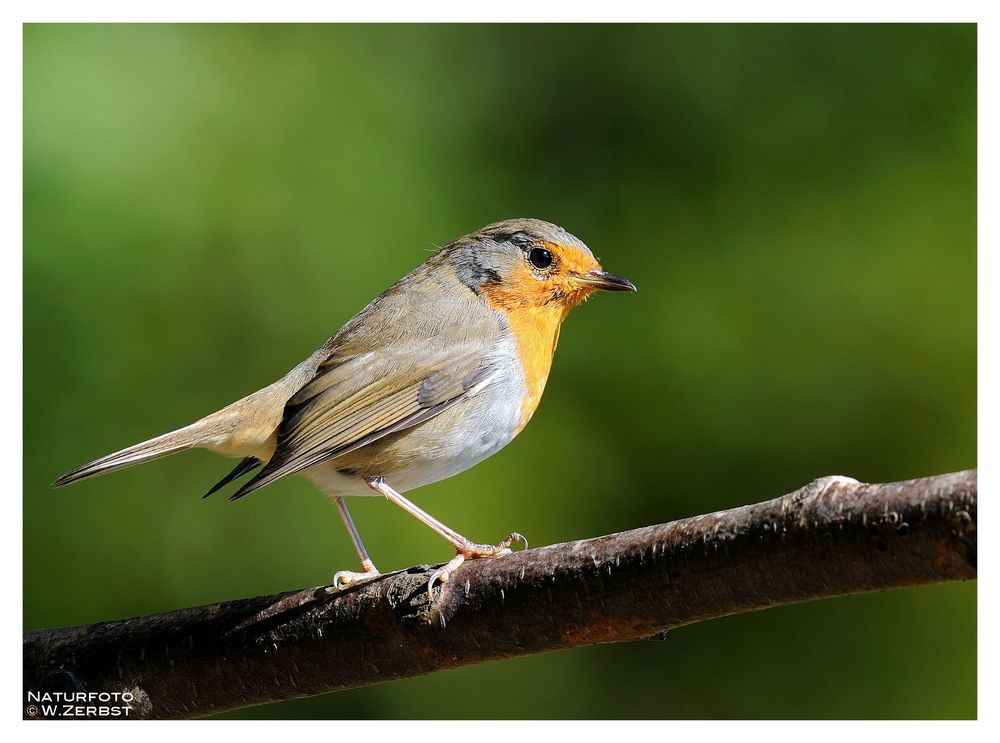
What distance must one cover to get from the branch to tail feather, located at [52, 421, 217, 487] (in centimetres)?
36

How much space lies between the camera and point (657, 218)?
3631 millimetres

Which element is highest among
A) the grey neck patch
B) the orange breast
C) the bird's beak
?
the grey neck patch

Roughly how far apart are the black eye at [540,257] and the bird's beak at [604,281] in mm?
95

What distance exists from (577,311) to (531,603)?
180 cm

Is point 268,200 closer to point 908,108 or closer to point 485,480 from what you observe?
point 485,480

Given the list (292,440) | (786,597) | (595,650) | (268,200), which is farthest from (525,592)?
(268,200)

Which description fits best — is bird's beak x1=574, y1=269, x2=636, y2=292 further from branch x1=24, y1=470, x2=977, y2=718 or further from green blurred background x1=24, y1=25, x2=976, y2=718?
branch x1=24, y1=470, x2=977, y2=718

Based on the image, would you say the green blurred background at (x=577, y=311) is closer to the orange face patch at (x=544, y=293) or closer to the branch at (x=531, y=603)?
the orange face patch at (x=544, y=293)

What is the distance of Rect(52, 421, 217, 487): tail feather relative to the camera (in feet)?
8.73

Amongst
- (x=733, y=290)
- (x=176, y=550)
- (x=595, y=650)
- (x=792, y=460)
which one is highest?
(x=733, y=290)

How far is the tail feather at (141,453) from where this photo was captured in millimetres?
2660

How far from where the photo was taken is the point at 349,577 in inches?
107

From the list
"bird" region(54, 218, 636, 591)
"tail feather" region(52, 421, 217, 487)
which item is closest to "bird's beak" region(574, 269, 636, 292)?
"bird" region(54, 218, 636, 591)

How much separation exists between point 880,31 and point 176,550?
8.82 ft
